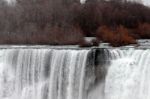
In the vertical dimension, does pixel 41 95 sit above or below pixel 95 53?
below

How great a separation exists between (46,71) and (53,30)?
9111mm

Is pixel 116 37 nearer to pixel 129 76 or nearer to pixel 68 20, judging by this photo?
pixel 68 20

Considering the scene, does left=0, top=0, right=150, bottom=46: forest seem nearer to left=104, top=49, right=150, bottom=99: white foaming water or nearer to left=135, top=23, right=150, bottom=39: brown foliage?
left=135, top=23, right=150, bottom=39: brown foliage

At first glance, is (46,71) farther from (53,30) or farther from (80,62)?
(53,30)

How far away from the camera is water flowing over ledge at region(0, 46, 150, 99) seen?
18094 millimetres

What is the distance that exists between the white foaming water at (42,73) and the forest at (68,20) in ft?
20.2

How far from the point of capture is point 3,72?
2041 cm

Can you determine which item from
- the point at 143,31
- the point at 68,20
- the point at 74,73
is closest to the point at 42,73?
the point at 74,73

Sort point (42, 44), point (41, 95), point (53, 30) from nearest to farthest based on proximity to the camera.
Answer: point (41, 95), point (42, 44), point (53, 30)

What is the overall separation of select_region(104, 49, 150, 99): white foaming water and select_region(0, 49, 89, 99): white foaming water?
118 centimetres

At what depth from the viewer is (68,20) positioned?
1228 inches

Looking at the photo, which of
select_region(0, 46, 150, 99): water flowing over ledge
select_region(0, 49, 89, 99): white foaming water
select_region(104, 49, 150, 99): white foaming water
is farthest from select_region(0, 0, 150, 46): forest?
select_region(104, 49, 150, 99): white foaming water

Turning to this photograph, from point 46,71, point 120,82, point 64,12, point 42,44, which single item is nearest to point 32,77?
point 46,71

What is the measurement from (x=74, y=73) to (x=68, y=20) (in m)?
12.4
